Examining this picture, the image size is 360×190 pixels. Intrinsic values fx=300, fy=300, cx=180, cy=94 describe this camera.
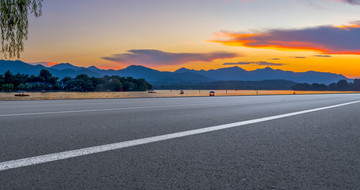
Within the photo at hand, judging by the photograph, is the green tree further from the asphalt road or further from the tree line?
the asphalt road

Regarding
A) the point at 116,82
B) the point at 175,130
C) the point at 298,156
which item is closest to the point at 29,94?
the point at 175,130

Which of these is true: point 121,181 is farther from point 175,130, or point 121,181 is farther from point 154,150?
point 175,130

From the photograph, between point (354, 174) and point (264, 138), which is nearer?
point (354, 174)

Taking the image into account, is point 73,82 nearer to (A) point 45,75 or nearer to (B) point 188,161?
(A) point 45,75

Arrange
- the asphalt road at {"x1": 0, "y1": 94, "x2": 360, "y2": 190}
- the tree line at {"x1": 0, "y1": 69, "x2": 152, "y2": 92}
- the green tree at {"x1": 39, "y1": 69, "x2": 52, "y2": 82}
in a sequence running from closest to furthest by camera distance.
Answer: the asphalt road at {"x1": 0, "y1": 94, "x2": 360, "y2": 190} < the tree line at {"x1": 0, "y1": 69, "x2": 152, "y2": 92} < the green tree at {"x1": 39, "y1": 69, "x2": 52, "y2": 82}

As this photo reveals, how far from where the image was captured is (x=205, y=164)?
13.5ft

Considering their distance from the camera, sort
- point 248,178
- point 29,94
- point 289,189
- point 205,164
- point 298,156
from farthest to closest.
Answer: point 29,94, point 298,156, point 205,164, point 248,178, point 289,189

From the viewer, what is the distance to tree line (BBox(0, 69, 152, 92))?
96781 millimetres

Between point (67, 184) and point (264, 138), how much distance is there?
14.0 ft

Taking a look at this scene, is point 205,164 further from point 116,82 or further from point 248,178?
point 116,82

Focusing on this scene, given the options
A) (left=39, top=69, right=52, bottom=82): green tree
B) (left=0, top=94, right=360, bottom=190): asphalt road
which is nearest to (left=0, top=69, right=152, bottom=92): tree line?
(left=39, top=69, right=52, bottom=82): green tree

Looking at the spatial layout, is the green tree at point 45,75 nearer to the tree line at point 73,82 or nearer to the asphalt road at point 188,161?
the tree line at point 73,82

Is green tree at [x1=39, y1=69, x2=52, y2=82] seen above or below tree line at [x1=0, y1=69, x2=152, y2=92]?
above

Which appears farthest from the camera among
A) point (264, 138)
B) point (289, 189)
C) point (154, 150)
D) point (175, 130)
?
point (175, 130)
